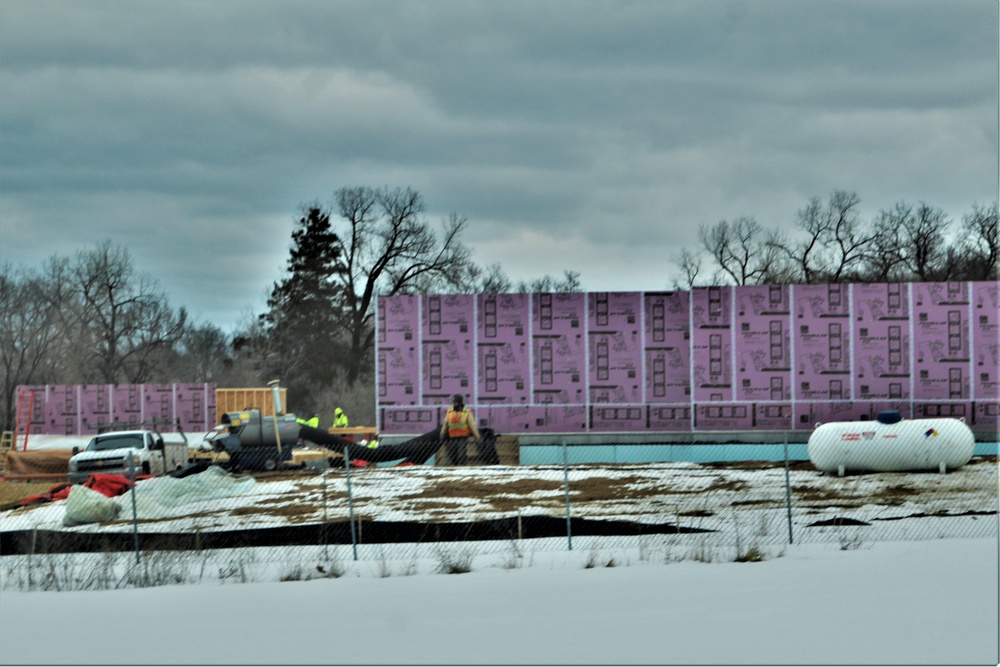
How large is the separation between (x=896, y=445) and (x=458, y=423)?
8.87 meters

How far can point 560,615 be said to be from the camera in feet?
34.5

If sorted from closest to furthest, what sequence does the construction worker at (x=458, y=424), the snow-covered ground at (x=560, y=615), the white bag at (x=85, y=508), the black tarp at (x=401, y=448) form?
the snow-covered ground at (x=560, y=615)
the white bag at (x=85, y=508)
the construction worker at (x=458, y=424)
the black tarp at (x=401, y=448)

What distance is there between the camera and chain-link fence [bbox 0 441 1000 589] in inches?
561

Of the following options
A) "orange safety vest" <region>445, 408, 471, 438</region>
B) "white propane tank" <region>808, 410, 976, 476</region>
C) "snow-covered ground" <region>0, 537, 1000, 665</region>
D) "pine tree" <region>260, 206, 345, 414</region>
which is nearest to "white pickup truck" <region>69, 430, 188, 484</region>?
"orange safety vest" <region>445, 408, 471, 438</region>

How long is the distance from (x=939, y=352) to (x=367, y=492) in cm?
1644

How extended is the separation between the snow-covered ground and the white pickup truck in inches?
630

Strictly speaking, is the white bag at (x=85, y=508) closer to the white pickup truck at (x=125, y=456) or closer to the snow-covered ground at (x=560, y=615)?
the snow-covered ground at (x=560, y=615)

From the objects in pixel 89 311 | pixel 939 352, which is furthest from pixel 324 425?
pixel 939 352

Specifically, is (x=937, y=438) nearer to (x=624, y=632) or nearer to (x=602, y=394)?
(x=602, y=394)

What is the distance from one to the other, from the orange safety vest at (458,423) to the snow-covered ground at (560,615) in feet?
35.7

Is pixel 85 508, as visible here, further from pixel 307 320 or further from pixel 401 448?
pixel 307 320

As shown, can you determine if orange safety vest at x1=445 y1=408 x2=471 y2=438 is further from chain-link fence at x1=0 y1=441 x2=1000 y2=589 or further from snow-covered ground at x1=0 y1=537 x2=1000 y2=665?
snow-covered ground at x1=0 y1=537 x2=1000 y2=665

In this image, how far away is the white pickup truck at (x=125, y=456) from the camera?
28.3 m

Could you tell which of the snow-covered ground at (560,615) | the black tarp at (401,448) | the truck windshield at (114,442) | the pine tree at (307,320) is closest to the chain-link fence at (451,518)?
the snow-covered ground at (560,615)
